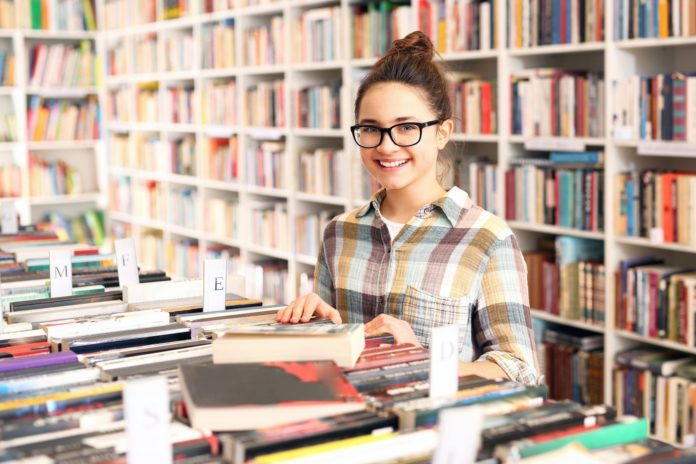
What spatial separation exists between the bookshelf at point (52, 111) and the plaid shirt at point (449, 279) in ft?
15.8

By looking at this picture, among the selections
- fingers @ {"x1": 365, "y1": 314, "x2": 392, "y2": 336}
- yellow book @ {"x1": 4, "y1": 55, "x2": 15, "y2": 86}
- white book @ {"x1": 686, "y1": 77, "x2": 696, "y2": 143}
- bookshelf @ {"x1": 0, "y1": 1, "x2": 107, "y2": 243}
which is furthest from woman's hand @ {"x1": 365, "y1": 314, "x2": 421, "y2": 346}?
yellow book @ {"x1": 4, "y1": 55, "x2": 15, "y2": 86}

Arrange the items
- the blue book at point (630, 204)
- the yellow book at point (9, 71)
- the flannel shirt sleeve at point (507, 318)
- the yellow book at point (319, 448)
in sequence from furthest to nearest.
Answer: the yellow book at point (9, 71)
the blue book at point (630, 204)
the flannel shirt sleeve at point (507, 318)
the yellow book at point (319, 448)

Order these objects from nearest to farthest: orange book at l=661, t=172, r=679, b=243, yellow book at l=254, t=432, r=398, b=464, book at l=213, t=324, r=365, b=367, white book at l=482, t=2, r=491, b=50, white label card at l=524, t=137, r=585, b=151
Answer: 1. yellow book at l=254, t=432, r=398, b=464
2. book at l=213, t=324, r=365, b=367
3. orange book at l=661, t=172, r=679, b=243
4. white label card at l=524, t=137, r=585, b=151
5. white book at l=482, t=2, r=491, b=50

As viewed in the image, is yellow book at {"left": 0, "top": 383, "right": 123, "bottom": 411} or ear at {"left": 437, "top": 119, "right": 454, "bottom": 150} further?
ear at {"left": 437, "top": 119, "right": 454, "bottom": 150}

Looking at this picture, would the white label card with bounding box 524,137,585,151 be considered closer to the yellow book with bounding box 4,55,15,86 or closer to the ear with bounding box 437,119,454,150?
the ear with bounding box 437,119,454,150

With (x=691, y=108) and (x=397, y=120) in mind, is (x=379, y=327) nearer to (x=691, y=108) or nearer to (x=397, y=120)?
(x=397, y=120)

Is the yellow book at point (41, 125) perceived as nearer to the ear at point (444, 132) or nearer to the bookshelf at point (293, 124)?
the bookshelf at point (293, 124)

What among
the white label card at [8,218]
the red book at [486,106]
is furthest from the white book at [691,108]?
the white label card at [8,218]

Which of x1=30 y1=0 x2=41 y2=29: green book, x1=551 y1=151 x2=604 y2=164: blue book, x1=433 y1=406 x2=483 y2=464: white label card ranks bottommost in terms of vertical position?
x1=433 y1=406 x2=483 y2=464: white label card

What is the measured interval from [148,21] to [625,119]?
4.06 metres

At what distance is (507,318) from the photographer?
5.82 ft

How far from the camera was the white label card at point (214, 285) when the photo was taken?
1863 mm

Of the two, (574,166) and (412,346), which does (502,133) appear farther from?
(412,346)

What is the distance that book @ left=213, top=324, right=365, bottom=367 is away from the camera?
136cm
